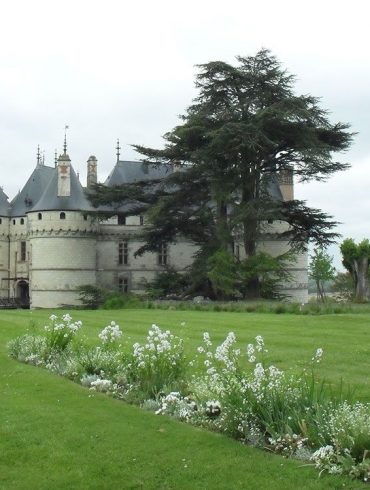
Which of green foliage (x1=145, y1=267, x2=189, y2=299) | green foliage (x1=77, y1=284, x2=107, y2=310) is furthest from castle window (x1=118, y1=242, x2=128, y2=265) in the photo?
green foliage (x1=145, y1=267, x2=189, y2=299)

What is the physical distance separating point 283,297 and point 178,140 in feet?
32.0

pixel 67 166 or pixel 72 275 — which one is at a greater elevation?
pixel 67 166

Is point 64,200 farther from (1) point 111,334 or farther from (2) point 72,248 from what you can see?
(1) point 111,334

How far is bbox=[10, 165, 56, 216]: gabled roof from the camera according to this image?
4903 cm

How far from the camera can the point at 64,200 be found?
43125 mm

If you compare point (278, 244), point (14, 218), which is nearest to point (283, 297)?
point (278, 244)

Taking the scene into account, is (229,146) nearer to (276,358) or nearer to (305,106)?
(305,106)

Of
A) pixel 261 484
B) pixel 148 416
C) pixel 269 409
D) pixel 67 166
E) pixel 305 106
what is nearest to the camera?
pixel 261 484

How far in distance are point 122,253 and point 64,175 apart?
265 inches

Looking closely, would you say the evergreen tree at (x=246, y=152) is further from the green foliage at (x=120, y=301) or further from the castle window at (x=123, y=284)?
the castle window at (x=123, y=284)

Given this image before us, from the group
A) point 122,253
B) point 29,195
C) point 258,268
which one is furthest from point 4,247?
point 258,268

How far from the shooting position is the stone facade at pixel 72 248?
42625mm

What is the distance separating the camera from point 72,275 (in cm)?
4291

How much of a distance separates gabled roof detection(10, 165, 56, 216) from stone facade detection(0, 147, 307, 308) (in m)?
0.07
